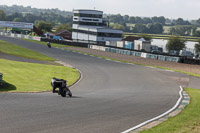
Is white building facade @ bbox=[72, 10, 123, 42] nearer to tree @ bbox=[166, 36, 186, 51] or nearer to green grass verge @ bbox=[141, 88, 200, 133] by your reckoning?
tree @ bbox=[166, 36, 186, 51]

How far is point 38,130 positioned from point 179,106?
28.8 feet

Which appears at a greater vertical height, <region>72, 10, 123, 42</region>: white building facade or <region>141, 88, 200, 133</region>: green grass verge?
<region>72, 10, 123, 42</region>: white building facade

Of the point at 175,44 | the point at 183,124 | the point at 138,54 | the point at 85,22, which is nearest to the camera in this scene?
the point at 183,124

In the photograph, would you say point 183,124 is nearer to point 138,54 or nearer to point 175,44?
point 138,54

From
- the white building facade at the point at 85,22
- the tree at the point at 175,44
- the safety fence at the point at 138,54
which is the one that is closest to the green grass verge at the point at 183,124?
the safety fence at the point at 138,54

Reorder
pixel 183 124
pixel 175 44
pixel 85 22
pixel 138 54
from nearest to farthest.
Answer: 1. pixel 183 124
2. pixel 138 54
3. pixel 175 44
4. pixel 85 22

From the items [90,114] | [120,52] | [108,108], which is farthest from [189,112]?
[120,52]

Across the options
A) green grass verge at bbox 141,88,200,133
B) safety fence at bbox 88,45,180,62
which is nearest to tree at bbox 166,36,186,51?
safety fence at bbox 88,45,180,62

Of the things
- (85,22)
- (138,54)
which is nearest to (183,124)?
(138,54)

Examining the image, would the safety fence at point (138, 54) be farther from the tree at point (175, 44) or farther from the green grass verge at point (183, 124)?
the green grass verge at point (183, 124)

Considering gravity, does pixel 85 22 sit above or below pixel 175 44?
above

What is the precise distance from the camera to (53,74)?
31.0m

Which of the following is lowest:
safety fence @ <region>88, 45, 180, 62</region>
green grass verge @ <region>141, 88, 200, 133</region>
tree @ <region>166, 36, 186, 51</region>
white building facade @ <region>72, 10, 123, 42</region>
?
green grass verge @ <region>141, 88, 200, 133</region>

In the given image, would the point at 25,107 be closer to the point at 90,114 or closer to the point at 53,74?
the point at 90,114
